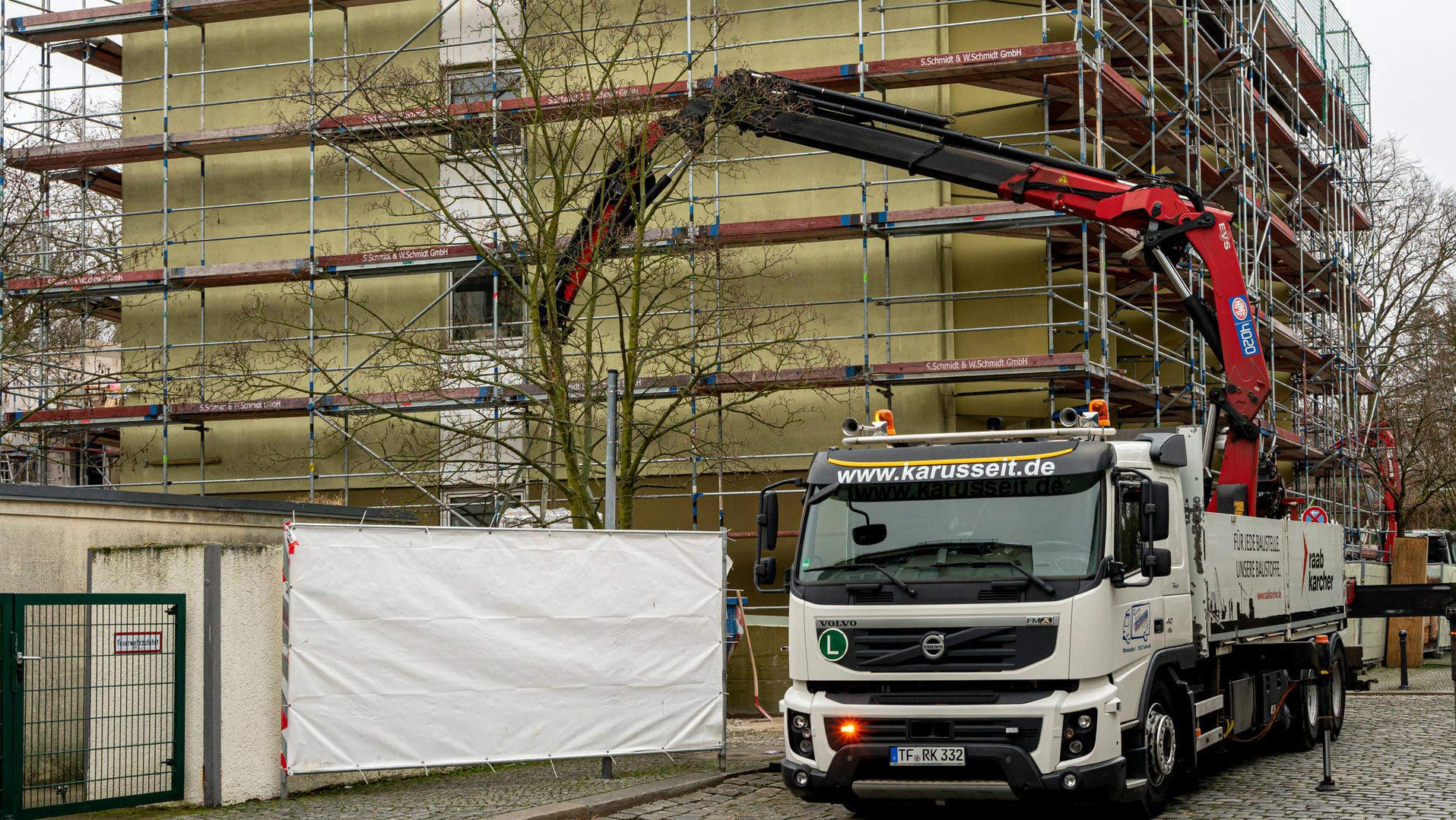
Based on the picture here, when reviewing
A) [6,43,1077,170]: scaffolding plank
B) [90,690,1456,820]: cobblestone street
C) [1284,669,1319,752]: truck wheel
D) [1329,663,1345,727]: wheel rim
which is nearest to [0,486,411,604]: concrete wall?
[90,690,1456,820]: cobblestone street

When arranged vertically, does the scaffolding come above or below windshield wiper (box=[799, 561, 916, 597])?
above

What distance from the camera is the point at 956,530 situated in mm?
10352

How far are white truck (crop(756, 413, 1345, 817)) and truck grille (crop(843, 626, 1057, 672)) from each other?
0.01m

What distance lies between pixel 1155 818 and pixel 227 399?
16.7 meters

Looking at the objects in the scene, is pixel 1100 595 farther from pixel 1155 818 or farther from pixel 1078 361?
pixel 1078 361

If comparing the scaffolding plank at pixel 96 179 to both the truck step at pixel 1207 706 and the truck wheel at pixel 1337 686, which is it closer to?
the truck wheel at pixel 1337 686

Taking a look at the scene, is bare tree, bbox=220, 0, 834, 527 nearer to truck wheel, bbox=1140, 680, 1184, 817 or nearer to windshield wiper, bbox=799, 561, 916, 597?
windshield wiper, bbox=799, 561, 916, 597

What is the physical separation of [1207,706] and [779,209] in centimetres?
1303

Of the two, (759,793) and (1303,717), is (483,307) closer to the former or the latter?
(759,793)

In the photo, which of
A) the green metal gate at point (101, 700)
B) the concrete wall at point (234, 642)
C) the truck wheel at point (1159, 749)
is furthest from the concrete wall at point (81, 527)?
the truck wheel at point (1159, 749)

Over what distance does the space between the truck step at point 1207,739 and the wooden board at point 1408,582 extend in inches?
548

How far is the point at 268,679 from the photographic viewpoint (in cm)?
1120

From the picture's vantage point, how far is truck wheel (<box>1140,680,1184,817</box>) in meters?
10.4

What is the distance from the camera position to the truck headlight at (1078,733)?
31.7 feet
